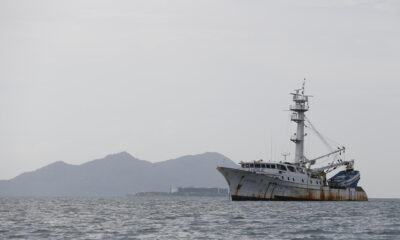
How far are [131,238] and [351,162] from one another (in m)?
75.3

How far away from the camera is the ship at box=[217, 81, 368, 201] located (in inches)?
3295

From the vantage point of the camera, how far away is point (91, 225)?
45281 millimetres

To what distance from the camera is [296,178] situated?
87.6 meters

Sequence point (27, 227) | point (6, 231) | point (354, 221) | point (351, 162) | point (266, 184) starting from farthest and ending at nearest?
point (351, 162), point (266, 184), point (354, 221), point (27, 227), point (6, 231)

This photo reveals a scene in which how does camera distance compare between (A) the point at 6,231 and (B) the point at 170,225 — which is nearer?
(A) the point at 6,231

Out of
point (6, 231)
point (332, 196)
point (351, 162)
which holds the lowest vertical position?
point (6, 231)

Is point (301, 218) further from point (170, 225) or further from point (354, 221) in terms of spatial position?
point (170, 225)

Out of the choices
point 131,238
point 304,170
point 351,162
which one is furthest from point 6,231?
point 351,162

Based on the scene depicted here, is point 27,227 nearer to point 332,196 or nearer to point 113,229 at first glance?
point 113,229

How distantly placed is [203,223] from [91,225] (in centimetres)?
868

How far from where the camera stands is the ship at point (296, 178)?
83.7 m

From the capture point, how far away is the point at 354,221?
5047 centimetres

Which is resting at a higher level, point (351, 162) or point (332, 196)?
point (351, 162)

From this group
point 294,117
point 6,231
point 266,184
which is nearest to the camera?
point 6,231
